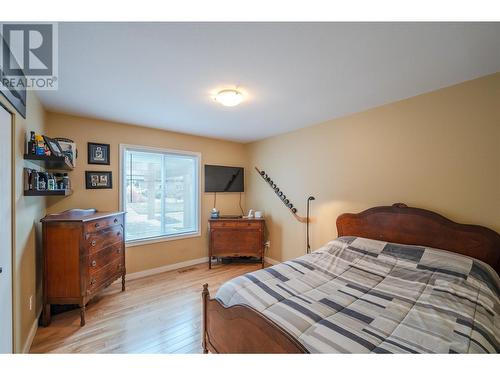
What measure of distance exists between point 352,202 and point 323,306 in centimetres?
169

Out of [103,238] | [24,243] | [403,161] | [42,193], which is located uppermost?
[403,161]

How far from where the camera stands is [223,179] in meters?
3.95

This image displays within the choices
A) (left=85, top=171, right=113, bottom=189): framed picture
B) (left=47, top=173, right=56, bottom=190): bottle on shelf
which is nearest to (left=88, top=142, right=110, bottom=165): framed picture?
(left=85, top=171, right=113, bottom=189): framed picture

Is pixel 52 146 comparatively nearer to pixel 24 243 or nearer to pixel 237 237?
pixel 24 243

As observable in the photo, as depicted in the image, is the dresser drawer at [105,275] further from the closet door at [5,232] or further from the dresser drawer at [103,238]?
the closet door at [5,232]

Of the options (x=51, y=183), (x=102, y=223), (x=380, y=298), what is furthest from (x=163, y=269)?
(x=380, y=298)

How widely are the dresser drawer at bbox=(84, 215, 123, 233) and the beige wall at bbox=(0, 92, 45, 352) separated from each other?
43cm

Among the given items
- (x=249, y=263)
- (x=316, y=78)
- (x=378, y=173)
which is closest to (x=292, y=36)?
(x=316, y=78)

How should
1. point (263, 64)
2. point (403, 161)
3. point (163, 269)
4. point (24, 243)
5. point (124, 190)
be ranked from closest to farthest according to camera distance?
point (263, 64) < point (24, 243) < point (403, 161) < point (124, 190) < point (163, 269)

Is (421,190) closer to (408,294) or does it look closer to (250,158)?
(408,294)

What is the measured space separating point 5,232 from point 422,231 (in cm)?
343

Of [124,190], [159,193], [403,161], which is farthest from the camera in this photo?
[159,193]

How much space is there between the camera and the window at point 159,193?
309cm

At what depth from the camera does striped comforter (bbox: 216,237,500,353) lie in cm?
96
